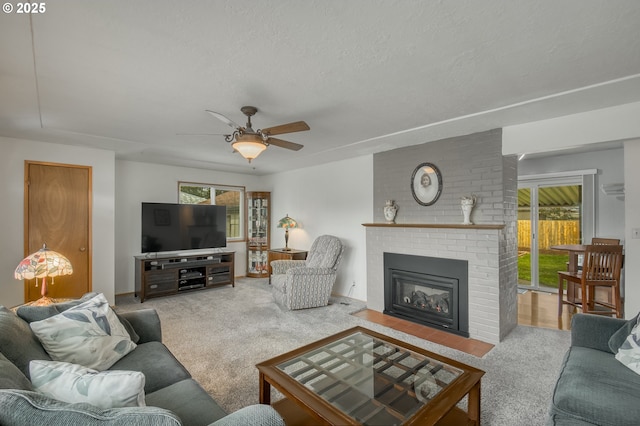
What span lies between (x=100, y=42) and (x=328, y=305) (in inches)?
154

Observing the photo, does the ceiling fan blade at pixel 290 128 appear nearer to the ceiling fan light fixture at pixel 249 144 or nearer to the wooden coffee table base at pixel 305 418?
the ceiling fan light fixture at pixel 249 144

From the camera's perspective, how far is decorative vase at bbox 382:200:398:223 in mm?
4207

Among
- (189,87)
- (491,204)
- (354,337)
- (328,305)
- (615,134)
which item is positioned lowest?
(328,305)

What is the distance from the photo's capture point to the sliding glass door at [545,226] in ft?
16.6

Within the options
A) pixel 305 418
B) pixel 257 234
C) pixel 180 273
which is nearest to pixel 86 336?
pixel 305 418

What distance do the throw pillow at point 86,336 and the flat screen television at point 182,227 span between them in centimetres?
342

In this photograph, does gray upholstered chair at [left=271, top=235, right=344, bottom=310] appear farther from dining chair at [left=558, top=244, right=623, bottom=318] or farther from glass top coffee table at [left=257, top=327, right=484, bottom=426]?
dining chair at [left=558, top=244, right=623, bottom=318]

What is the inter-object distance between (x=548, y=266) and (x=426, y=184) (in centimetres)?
338

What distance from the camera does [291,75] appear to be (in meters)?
2.17

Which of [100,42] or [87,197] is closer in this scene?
[100,42]

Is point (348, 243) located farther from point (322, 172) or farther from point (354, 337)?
point (354, 337)

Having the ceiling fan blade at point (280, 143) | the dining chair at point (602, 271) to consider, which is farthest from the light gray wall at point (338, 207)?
the dining chair at point (602, 271)

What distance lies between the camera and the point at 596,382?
1.54 metres

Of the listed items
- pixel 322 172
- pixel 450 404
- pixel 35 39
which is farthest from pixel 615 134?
pixel 35 39
